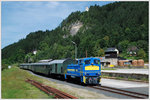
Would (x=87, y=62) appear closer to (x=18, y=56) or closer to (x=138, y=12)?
(x=18, y=56)

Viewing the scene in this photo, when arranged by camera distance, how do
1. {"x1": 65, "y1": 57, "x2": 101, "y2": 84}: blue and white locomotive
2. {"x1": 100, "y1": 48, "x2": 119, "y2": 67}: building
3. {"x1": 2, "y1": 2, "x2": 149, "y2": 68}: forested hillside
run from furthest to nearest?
{"x1": 2, "y1": 2, "x2": 149, "y2": 68}: forested hillside < {"x1": 100, "y1": 48, "x2": 119, "y2": 67}: building < {"x1": 65, "y1": 57, "x2": 101, "y2": 84}: blue and white locomotive

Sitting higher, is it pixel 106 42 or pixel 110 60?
pixel 106 42

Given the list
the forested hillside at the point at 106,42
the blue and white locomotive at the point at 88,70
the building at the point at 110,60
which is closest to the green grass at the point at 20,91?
the blue and white locomotive at the point at 88,70

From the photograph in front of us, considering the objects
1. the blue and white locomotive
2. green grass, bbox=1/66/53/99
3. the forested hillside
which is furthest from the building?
green grass, bbox=1/66/53/99

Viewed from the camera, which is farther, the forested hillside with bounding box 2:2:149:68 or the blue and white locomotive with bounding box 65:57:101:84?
the forested hillside with bounding box 2:2:149:68

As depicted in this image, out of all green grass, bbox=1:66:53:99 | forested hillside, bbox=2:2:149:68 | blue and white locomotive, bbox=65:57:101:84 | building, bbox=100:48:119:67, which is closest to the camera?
green grass, bbox=1:66:53:99

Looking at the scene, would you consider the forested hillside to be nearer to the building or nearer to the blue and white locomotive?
the building

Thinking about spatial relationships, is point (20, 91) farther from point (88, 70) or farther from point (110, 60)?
point (110, 60)

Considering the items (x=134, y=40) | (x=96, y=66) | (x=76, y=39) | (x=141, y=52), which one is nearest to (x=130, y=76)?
(x=96, y=66)

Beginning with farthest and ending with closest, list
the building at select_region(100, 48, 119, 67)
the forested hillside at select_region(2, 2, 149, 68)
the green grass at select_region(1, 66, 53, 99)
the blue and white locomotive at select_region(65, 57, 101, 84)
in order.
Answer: the forested hillside at select_region(2, 2, 149, 68) → the building at select_region(100, 48, 119, 67) → the blue and white locomotive at select_region(65, 57, 101, 84) → the green grass at select_region(1, 66, 53, 99)

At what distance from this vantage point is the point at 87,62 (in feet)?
69.9

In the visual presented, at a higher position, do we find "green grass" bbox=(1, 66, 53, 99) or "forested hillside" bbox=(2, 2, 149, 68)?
"forested hillside" bbox=(2, 2, 149, 68)

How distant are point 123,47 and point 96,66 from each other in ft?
396

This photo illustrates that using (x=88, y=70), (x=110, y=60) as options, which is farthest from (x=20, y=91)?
(x=110, y=60)
